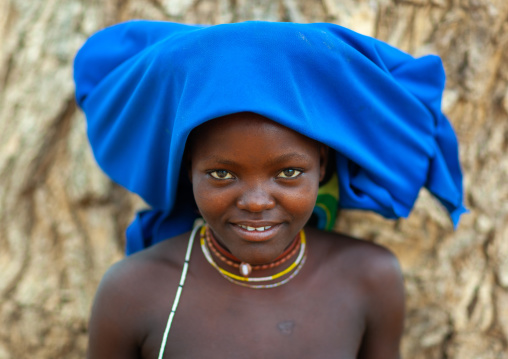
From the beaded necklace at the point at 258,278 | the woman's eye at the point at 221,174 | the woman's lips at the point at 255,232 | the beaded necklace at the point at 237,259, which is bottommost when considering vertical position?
the beaded necklace at the point at 258,278

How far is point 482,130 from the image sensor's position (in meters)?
1.88

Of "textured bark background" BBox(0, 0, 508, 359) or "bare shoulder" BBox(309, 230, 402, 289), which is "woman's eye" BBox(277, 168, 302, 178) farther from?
"textured bark background" BBox(0, 0, 508, 359)

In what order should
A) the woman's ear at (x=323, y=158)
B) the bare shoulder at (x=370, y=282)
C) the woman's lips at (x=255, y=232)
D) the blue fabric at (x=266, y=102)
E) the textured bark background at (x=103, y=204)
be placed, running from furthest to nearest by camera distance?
the textured bark background at (x=103, y=204) → the bare shoulder at (x=370, y=282) → the woman's ear at (x=323, y=158) → the woman's lips at (x=255, y=232) → the blue fabric at (x=266, y=102)

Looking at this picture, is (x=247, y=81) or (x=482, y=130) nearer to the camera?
(x=247, y=81)

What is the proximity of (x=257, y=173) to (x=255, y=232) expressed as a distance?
0.15 m

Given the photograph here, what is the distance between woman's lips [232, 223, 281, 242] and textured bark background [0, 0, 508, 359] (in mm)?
626

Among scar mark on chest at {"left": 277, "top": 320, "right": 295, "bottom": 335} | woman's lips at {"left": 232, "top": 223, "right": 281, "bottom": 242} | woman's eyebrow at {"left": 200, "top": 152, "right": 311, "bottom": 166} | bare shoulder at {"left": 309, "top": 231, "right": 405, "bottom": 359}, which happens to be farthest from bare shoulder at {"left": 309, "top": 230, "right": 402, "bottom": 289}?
woman's eyebrow at {"left": 200, "top": 152, "right": 311, "bottom": 166}

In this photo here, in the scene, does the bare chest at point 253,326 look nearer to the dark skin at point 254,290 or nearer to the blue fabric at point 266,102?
the dark skin at point 254,290

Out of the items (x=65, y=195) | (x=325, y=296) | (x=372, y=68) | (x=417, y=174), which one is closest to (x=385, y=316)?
(x=325, y=296)

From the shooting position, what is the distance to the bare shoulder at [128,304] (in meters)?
1.43

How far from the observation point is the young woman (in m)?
1.18

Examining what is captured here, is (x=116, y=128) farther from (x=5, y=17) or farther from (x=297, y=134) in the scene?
(x=5, y=17)

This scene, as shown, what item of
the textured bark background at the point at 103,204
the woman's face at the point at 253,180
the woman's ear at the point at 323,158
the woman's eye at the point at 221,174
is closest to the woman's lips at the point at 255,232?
the woman's face at the point at 253,180

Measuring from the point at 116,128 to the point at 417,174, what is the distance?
2.67 feet
